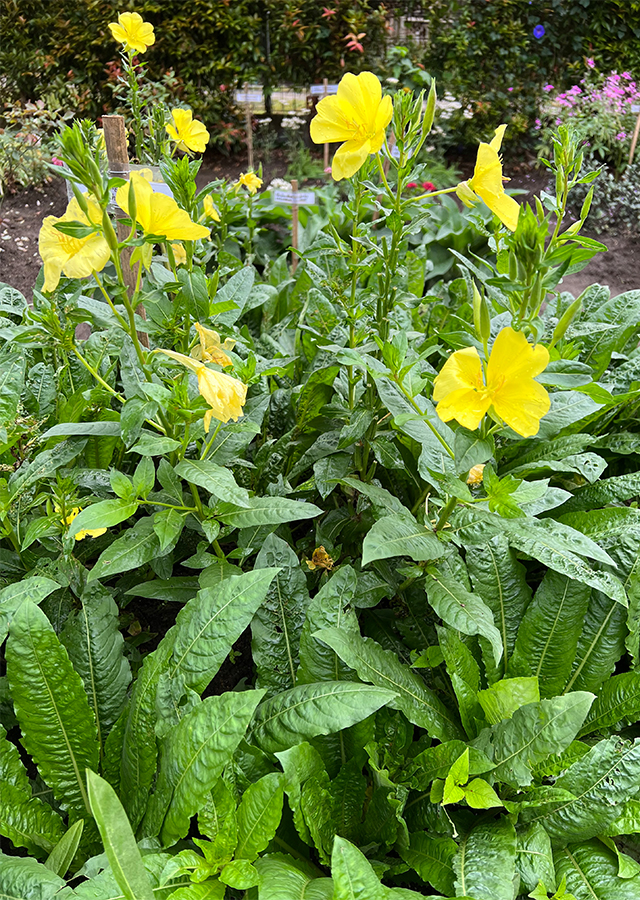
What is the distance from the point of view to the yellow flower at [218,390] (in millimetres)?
1256

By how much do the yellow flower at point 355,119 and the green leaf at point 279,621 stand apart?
2.93 ft

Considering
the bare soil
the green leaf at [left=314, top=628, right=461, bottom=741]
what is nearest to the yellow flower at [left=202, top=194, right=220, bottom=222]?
the green leaf at [left=314, top=628, right=461, bottom=741]

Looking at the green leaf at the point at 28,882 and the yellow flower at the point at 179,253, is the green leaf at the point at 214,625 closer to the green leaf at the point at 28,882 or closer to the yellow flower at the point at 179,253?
the green leaf at the point at 28,882

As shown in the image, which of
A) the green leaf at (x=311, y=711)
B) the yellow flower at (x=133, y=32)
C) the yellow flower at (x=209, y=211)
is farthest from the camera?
the yellow flower at (x=209, y=211)

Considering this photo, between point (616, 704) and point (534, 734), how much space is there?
14.1 inches

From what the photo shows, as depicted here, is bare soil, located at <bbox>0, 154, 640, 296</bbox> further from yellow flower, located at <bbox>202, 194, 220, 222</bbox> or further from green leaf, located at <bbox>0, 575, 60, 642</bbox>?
green leaf, located at <bbox>0, 575, 60, 642</bbox>

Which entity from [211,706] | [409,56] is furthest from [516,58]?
[211,706]

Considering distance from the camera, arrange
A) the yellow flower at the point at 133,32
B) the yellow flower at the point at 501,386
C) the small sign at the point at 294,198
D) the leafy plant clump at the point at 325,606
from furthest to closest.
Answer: the small sign at the point at 294,198
the yellow flower at the point at 133,32
the leafy plant clump at the point at 325,606
the yellow flower at the point at 501,386

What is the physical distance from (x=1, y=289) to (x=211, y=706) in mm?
1634

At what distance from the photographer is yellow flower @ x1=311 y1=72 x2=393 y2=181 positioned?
1.41 metres

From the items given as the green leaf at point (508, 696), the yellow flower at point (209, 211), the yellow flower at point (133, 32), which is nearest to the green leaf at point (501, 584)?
the green leaf at point (508, 696)

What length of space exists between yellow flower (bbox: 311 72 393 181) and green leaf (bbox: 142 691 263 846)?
1094 millimetres

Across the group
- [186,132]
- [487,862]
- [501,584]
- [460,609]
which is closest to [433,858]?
[487,862]

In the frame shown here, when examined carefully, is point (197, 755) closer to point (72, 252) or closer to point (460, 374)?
point (460, 374)
